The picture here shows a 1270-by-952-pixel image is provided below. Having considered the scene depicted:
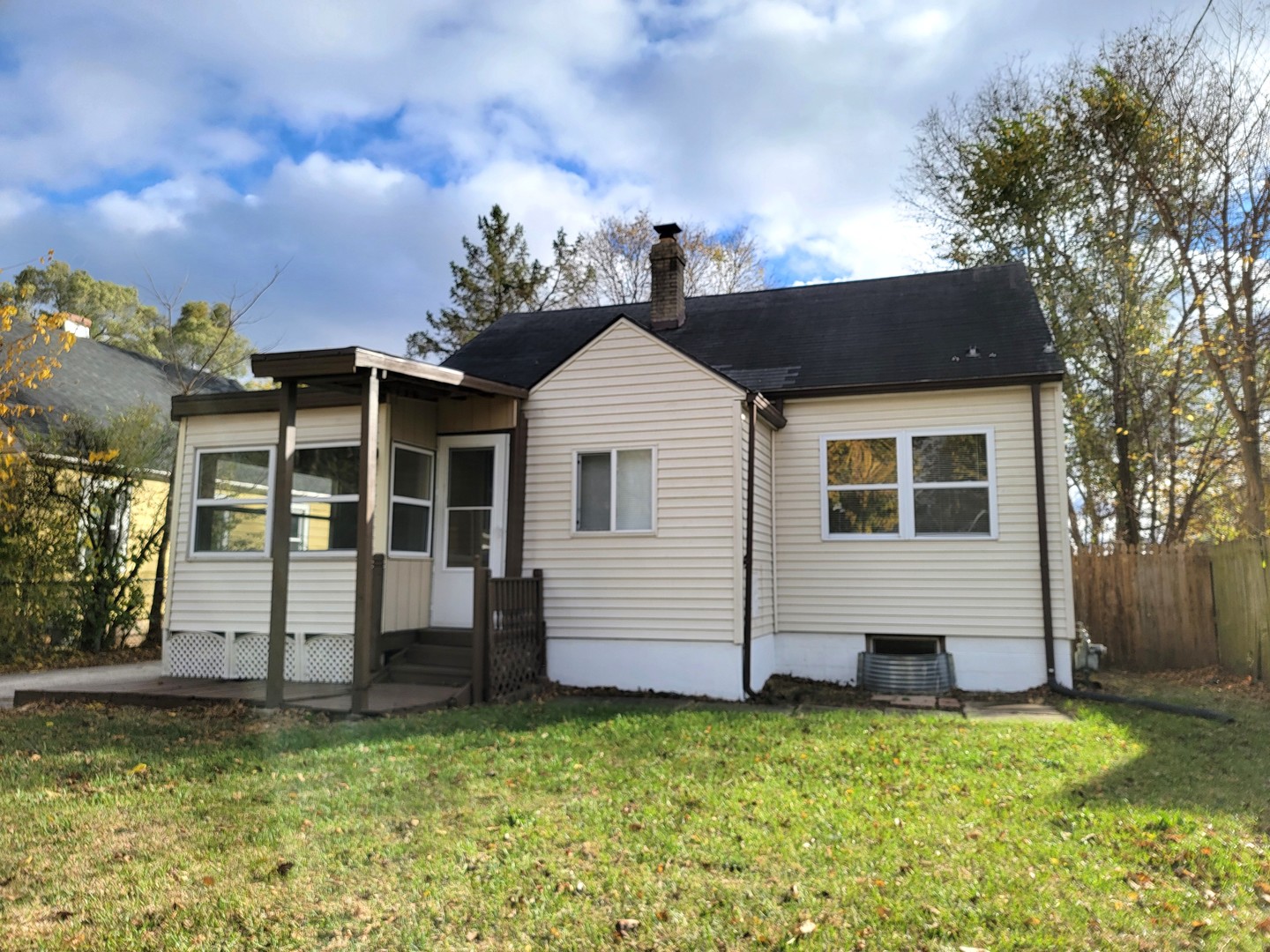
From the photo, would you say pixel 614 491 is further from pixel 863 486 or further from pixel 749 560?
pixel 863 486

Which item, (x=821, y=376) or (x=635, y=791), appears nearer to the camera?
(x=635, y=791)

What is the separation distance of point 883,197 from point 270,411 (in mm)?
17070

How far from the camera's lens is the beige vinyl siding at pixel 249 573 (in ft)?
32.6

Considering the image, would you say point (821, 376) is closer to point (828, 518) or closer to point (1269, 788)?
point (828, 518)

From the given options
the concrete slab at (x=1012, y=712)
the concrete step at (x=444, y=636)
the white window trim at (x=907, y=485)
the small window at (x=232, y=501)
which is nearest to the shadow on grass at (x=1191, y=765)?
the concrete slab at (x=1012, y=712)

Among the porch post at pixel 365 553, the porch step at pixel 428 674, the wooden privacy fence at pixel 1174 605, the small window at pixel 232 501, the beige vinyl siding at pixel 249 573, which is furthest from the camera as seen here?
the wooden privacy fence at pixel 1174 605

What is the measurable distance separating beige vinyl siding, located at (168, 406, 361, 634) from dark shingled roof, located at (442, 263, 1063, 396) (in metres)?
2.89

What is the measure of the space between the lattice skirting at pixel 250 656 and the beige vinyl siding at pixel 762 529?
4.60 m

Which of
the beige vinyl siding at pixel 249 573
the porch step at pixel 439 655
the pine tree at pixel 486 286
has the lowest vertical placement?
the porch step at pixel 439 655

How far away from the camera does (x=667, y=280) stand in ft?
44.6

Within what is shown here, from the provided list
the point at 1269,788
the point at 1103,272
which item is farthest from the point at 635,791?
the point at 1103,272

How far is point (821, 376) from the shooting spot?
11227mm

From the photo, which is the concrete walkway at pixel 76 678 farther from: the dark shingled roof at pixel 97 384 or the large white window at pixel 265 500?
the dark shingled roof at pixel 97 384

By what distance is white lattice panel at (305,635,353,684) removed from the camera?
984 centimetres
